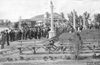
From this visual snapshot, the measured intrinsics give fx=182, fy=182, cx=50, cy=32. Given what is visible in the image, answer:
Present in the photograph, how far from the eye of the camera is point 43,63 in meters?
9.49

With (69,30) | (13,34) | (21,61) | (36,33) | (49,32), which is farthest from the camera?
(69,30)

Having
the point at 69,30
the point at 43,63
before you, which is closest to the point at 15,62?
the point at 43,63

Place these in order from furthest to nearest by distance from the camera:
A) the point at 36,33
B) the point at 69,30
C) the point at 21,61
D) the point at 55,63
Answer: the point at 69,30 → the point at 36,33 → the point at 21,61 → the point at 55,63

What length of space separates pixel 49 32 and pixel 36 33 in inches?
96.8

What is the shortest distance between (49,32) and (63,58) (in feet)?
52.4

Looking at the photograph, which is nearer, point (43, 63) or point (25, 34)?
point (43, 63)

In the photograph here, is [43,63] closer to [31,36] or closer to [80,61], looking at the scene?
[80,61]

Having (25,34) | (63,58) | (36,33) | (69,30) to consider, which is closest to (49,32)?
(36,33)

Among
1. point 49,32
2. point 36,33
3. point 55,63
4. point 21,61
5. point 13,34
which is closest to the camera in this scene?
point 55,63

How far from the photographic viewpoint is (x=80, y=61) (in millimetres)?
9617

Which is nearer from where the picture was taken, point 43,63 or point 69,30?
point 43,63

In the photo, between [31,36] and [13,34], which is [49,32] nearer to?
[31,36]

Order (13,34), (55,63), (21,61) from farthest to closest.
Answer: (13,34) → (21,61) → (55,63)

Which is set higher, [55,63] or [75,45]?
[75,45]
